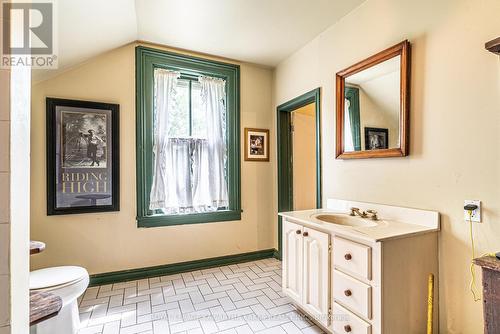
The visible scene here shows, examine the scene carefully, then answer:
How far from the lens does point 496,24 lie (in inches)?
52.3

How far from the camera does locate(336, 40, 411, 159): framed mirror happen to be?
175 cm

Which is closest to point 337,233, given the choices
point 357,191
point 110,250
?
point 357,191

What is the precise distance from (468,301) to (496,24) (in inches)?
60.7

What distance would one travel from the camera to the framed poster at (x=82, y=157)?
95.0 inches

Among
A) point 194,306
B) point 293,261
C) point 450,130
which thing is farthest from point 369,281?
point 194,306

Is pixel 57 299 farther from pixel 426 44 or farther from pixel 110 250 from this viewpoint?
pixel 426 44

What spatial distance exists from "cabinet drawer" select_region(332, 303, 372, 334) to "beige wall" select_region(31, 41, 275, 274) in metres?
1.75

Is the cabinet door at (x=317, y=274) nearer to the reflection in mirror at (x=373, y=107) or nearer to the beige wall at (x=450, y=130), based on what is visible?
the beige wall at (x=450, y=130)

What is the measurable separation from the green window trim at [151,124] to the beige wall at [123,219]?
7 cm

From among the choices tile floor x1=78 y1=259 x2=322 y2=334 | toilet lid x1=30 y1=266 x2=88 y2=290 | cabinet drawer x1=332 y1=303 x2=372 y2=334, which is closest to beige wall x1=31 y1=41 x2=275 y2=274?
tile floor x1=78 y1=259 x2=322 y2=334

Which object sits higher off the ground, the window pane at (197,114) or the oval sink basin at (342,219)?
the window pane at (197,114)

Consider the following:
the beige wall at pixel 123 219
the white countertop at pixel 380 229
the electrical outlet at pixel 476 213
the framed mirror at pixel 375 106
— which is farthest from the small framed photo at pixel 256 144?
the electrical outlet at pixel 476 213

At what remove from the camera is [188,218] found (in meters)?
2.97

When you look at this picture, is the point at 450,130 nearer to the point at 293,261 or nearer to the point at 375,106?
the point at 375,106
